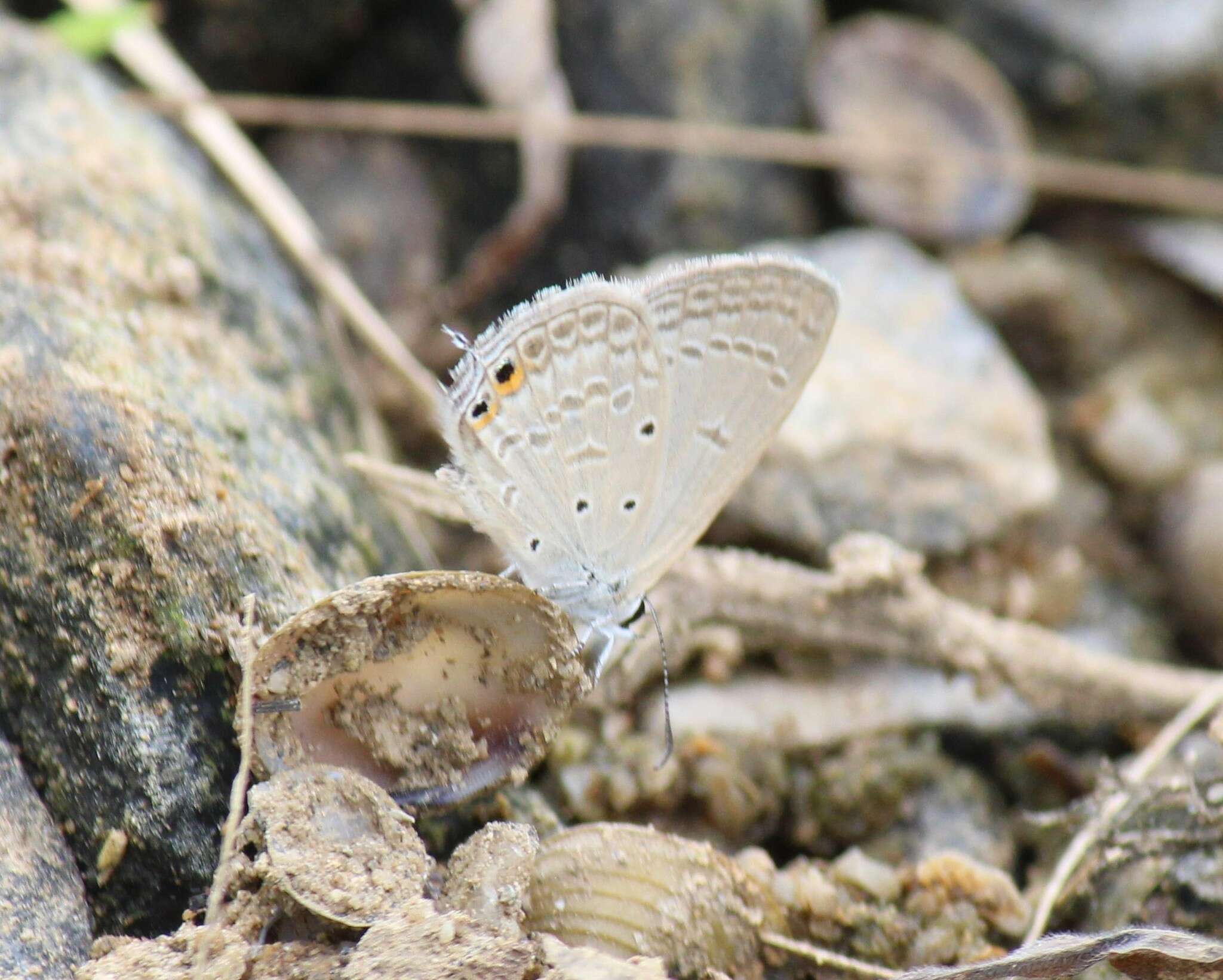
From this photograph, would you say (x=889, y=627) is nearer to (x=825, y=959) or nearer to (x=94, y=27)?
(x=825, y=959)

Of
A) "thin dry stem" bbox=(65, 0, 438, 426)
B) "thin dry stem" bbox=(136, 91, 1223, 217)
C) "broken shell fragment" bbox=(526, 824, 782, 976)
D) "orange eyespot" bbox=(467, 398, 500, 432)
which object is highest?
"thin dry stem" bbox=(136, 91, 1223, 217)

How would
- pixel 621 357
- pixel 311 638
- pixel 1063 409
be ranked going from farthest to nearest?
pixel 1063 409 → pixel 621 357 → pixel 311 638

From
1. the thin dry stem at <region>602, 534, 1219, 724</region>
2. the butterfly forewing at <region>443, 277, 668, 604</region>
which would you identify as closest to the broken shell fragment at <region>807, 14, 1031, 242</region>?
the thin dry stem at <region>602, 534, 1219, 724</region>

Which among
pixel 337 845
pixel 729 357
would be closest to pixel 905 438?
pixel 729 357

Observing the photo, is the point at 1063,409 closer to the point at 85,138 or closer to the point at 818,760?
the point at 818,760

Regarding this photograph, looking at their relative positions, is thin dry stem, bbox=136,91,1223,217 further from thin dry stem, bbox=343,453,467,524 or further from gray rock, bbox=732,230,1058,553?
thin dry stem, bbox=343,453,467,524

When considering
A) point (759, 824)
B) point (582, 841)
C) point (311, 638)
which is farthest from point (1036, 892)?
point (311, 638)

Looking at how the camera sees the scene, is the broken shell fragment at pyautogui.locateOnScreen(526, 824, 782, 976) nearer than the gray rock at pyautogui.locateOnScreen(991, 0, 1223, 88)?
Yes
